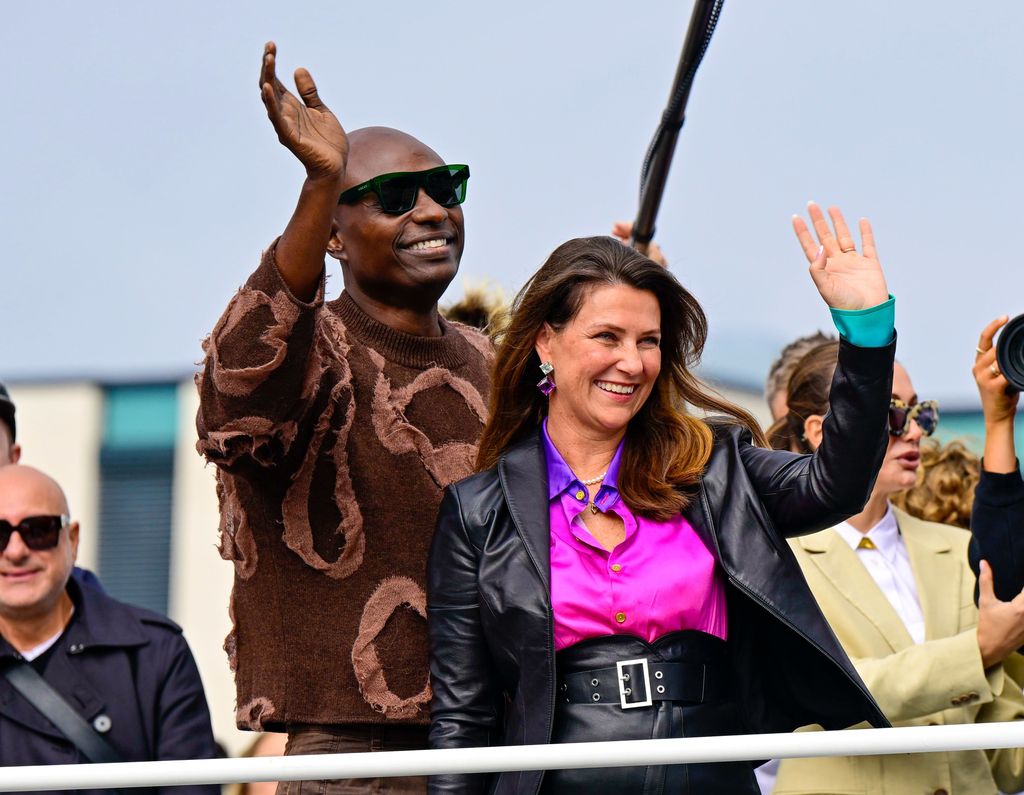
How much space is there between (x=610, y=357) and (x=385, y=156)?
35.0 inches

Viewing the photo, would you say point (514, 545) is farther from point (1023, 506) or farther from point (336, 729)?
point (1023, 506)

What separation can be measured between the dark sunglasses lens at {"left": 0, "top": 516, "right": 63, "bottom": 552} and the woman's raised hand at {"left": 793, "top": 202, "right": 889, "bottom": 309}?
2196mm

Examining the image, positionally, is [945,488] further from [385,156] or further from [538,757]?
[538,757]

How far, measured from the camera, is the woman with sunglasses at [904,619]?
4188 millimetres

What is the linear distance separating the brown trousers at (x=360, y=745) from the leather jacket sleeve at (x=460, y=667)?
1.16 feet

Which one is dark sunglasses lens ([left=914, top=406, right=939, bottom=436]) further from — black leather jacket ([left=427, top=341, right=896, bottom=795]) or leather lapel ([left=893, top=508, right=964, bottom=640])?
black leather jacket ([left=427, top=341, right=896, bottom=795])

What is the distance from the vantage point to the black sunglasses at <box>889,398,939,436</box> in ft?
15.4

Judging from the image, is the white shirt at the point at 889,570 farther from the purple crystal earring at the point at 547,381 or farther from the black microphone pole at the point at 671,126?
the purple crystal earring at the point at 547,381

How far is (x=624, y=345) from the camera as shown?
348 centimetres

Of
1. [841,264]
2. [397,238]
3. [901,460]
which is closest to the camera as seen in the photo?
[841,264]

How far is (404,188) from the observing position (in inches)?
157

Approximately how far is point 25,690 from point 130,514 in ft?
46.0

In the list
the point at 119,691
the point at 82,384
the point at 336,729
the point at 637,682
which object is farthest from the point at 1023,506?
the point at 82,384

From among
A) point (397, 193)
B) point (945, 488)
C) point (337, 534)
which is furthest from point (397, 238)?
point (945, 488)
